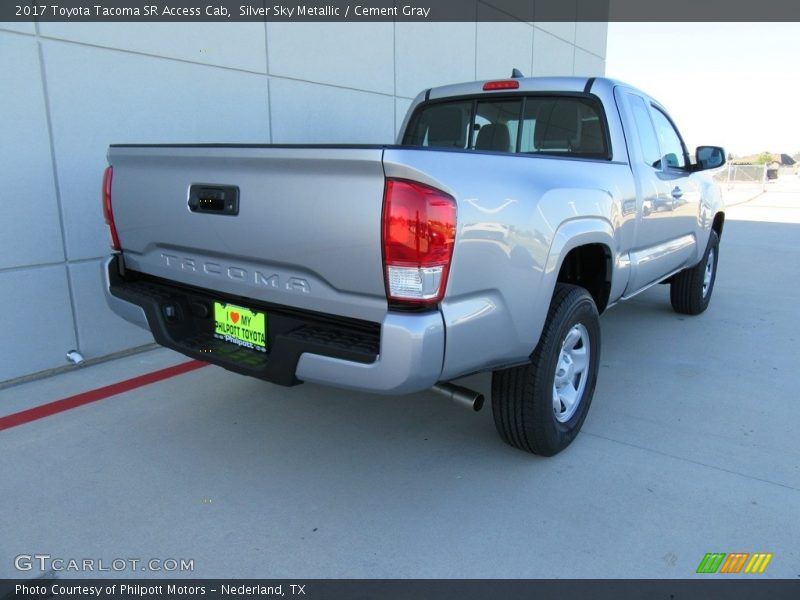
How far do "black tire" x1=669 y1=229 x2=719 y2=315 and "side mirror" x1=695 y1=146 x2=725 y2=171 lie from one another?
0.97 m

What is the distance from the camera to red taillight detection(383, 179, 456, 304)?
2.10m

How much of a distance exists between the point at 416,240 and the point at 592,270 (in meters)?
1.81

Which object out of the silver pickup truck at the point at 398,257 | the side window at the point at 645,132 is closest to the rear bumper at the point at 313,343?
the silver pickup truck at the point at 398,257

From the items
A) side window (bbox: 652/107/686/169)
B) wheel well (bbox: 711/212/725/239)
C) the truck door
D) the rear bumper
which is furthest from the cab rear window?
wheel well (bbox: 711/212/725/239)

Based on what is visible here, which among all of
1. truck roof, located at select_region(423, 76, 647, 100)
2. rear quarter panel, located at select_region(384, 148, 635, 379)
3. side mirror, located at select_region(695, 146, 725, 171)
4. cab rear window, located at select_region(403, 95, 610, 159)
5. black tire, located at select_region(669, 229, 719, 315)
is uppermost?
truck roof, located at select_region(423, 76, 647, 100)

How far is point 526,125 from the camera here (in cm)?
387

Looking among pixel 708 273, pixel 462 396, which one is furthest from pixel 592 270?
pixel 708 273

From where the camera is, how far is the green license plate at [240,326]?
2.61 metres

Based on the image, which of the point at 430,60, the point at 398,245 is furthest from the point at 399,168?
the point at 430,60

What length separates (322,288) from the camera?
2.37 m

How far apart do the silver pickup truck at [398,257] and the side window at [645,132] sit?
0.89ft

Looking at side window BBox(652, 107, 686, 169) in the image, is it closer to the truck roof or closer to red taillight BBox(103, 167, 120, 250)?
the truck roof

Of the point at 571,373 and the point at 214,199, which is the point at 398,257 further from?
the point at 571,373
